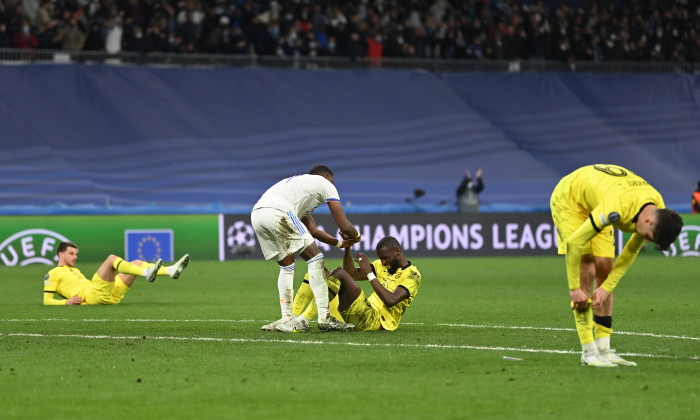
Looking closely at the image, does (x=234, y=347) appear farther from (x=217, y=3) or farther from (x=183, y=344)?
(x=217, y=3)

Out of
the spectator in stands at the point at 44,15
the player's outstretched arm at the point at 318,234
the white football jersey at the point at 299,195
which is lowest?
the player's outstretched arm at the point at 318,234

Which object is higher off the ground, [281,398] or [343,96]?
[343,96]

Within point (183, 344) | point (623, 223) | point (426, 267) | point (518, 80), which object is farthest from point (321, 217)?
point (623, 223)

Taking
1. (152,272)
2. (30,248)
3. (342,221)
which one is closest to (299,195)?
(342,221)

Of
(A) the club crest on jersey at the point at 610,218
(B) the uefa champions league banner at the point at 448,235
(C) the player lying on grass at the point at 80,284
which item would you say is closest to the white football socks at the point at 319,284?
(A) the club crest on jersey at the point at 610,218

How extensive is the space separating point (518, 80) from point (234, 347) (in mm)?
29053

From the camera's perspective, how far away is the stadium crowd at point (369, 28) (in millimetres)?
33875

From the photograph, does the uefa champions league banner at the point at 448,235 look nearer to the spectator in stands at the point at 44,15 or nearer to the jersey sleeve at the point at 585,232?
the spectator in stands at the point at 44,15

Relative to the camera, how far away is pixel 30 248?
26.0m

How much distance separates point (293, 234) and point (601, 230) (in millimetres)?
4187

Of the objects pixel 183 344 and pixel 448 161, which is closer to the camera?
pixel 183 344

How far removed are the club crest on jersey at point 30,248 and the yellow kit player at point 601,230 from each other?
737 inches

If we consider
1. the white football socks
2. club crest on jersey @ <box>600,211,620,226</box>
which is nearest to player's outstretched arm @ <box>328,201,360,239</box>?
the white football socks

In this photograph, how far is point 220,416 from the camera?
6.95 meters
